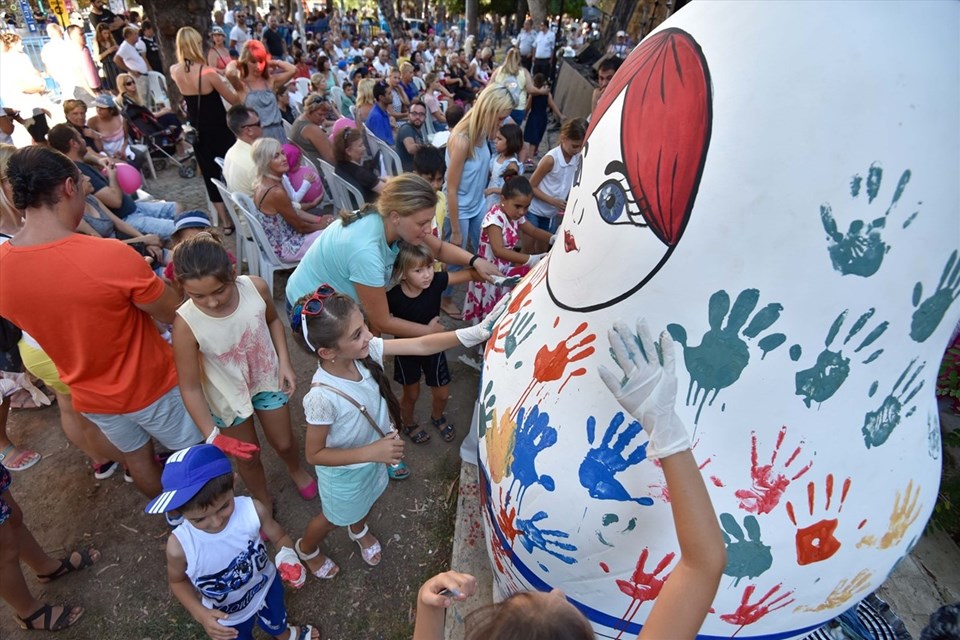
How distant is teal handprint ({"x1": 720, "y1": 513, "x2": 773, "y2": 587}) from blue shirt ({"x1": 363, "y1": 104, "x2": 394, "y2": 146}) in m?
6.25

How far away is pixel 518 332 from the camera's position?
67.6 inches

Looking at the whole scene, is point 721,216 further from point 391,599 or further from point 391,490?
point 391,490

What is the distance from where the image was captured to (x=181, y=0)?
8.00 m

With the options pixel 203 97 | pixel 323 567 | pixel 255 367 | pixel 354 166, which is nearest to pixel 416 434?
pixel 323 567

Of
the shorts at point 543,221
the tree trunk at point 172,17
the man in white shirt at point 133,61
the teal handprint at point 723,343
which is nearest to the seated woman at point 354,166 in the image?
the shorts at point 543,221

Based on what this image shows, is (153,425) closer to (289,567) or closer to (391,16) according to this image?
(289,567)

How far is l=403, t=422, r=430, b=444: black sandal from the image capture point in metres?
3.48

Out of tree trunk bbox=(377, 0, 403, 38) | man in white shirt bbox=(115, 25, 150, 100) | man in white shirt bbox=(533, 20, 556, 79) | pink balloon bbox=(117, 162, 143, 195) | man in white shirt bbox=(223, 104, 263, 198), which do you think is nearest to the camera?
man in white shirt bbox=(223, 104, 263, 198)

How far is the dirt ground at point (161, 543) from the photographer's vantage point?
8.19ft

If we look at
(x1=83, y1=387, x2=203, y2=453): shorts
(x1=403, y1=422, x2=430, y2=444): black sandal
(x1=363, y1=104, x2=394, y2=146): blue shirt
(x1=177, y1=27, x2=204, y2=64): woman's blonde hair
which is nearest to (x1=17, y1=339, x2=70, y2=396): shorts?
(x1=83, y1=387, x2=203, y2=453): shorts

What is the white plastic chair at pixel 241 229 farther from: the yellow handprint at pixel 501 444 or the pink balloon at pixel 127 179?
the yellow handprint at pixel 501 444

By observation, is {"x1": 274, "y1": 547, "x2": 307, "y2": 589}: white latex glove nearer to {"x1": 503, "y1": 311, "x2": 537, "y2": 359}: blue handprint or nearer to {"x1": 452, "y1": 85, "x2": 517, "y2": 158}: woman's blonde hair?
{"x1": 503, "y1": 311, "x2": 537, "y2": 359}: blue handprint

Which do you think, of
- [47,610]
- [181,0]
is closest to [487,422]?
[47,610]

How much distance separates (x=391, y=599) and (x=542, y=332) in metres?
1.74
